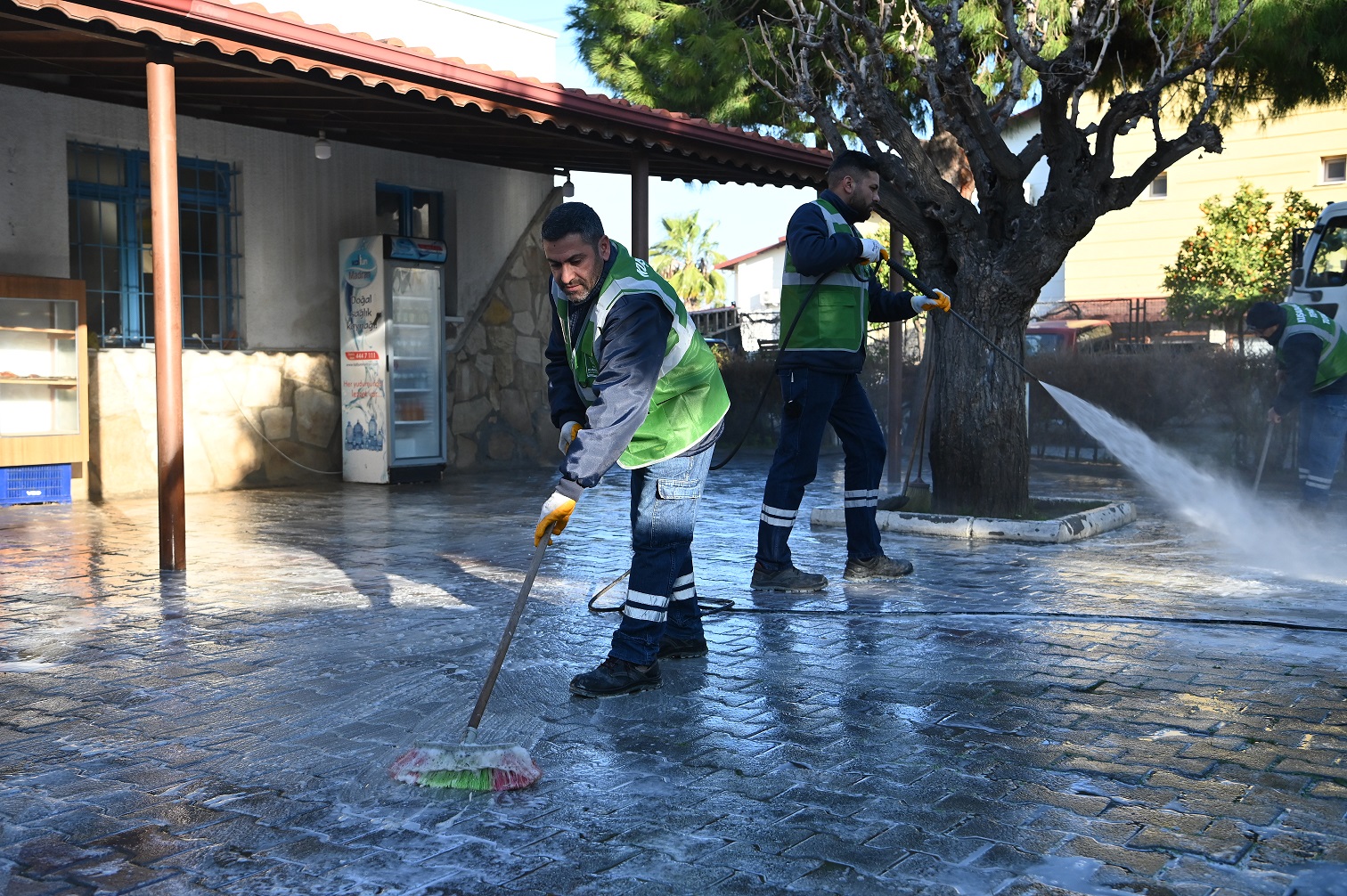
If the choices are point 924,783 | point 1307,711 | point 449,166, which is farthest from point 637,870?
point 449,166

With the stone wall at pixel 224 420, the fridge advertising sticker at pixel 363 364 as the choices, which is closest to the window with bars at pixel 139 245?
the stone wall at pixel 224 420

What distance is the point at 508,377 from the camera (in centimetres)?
1380

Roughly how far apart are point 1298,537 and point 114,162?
9.38 m

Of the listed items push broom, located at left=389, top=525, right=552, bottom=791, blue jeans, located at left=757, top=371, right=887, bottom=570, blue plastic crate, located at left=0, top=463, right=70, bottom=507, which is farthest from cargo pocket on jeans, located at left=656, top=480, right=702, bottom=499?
blue plastic crate, located at left=0, top=463, right=70, bottom=507

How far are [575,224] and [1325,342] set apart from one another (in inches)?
265

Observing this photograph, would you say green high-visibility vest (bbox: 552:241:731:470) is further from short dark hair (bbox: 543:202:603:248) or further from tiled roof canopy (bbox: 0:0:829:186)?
tiled roof canopy (bbox: 0:0:829:186)

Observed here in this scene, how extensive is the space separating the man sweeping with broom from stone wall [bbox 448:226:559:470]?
874 centimetres

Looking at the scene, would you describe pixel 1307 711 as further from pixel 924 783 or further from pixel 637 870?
pixel 637 870

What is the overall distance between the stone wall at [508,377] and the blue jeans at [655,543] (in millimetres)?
8980

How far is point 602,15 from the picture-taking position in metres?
15.4

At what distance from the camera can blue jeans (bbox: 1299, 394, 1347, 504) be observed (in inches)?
351

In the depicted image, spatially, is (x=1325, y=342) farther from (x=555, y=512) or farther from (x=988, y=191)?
(x=555, y=512)

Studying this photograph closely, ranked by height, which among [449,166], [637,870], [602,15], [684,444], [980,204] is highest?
[602,15]

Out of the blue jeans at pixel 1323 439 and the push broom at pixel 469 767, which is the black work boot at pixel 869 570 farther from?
the blue jeans at pixel 1323 439
